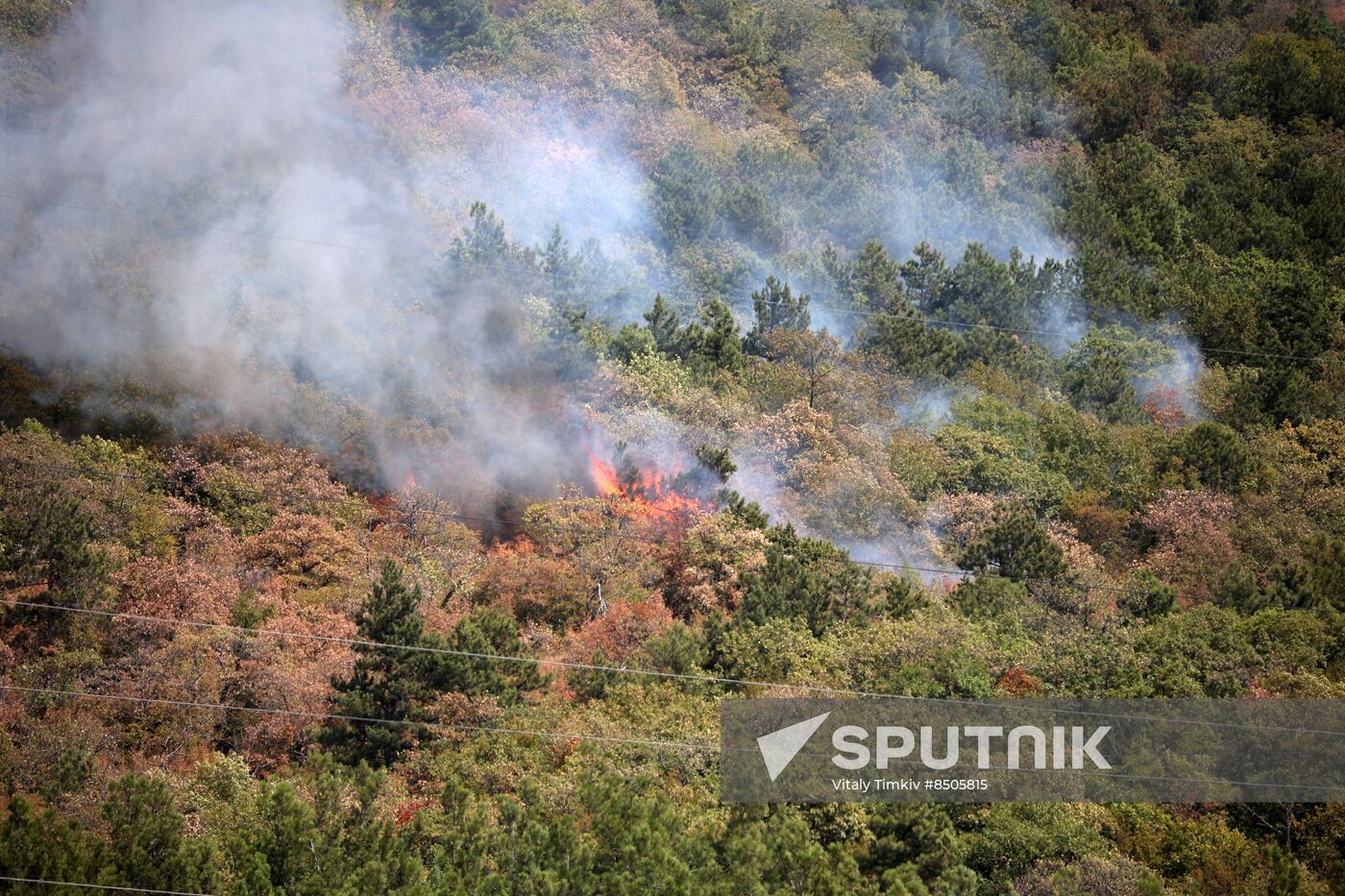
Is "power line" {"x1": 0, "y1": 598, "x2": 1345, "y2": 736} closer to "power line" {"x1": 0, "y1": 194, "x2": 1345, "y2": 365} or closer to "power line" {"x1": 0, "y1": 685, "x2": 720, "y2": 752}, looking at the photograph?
"power line" {"x1": 0, "y1": 685, "x2": 720, "y2": 752}

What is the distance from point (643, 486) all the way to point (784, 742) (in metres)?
18.3

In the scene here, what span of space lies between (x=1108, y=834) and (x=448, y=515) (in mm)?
23675

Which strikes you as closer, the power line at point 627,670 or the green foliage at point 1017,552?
the power line at point 627,670

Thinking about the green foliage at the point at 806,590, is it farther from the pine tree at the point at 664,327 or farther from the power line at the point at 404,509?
the pine tree at the point at 664,327

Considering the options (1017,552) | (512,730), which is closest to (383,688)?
(512,730)

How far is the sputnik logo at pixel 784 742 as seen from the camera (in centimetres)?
3089

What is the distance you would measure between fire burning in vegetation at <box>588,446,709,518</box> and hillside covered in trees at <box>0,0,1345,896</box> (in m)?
0.18

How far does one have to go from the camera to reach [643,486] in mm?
48906

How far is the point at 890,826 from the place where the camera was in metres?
29.8

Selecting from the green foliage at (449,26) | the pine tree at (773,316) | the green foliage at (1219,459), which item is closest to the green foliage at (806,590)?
the green foliage at (1219,459)

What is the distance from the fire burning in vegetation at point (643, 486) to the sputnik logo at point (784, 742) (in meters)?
15.1

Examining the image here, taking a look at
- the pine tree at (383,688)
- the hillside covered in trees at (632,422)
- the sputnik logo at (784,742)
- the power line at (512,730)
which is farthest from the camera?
the pine tree at (383,688)

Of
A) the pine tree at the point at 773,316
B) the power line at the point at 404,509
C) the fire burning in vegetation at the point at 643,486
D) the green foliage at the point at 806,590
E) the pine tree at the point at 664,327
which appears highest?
the pine tree at the point at 773,316

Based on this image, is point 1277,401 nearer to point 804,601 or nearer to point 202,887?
point 804,601
